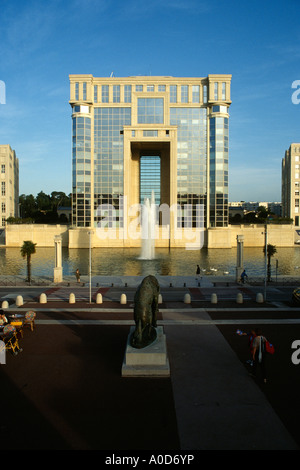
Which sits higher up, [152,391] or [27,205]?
[27,205]

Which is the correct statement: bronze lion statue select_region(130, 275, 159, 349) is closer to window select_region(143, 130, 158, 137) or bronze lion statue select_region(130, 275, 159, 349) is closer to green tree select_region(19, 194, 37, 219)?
window select_region(143, 130, 158, 137)

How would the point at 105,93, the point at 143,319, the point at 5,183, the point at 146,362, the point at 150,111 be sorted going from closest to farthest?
the point at 146,362 < the point at 143,319 < the point at 105,93 < the point at 150,111 < the point at 5,183

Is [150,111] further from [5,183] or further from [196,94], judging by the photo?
[5,183]

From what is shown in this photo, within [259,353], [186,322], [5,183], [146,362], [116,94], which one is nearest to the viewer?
[259,353]

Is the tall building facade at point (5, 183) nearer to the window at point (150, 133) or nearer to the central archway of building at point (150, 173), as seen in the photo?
the central archway of building at point (150, 173)

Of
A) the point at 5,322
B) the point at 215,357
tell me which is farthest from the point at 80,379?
the point at 5,322

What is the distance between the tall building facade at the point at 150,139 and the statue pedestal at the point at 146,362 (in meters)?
73.1

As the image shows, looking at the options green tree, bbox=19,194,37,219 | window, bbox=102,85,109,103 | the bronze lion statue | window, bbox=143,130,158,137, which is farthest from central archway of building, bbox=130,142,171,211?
the bronze lion statue

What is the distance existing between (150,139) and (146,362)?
77387mm

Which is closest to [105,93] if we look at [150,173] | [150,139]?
[150,139]

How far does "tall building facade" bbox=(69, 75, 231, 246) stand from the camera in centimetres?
8525

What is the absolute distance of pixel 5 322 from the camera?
1617 centimetres

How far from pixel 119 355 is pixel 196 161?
79418mm

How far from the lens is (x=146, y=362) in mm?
12109
